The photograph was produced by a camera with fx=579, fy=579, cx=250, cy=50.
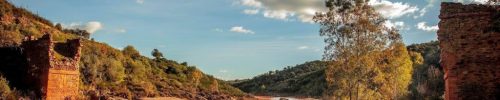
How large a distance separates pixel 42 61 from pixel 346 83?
10.2m

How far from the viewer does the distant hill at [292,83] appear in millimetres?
74375

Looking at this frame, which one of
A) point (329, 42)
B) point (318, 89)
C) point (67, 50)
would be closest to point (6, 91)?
point (67, 50)

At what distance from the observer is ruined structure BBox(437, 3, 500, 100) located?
1204 cm

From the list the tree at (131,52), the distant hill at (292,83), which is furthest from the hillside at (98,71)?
the distant hill at (292,83)

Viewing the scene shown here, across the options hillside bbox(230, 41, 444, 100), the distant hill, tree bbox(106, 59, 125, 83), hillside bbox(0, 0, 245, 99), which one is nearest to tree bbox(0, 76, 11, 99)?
hillside bbox(0, 0, 245, 99)

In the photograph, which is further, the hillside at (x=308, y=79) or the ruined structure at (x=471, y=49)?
the hillside at (x=308, y=79)

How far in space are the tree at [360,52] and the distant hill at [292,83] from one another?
41.0 meters

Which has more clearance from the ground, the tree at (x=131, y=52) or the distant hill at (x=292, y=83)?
the tree at (x=131, y=52)

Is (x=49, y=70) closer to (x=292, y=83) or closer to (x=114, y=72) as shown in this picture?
(x=114, y=72)

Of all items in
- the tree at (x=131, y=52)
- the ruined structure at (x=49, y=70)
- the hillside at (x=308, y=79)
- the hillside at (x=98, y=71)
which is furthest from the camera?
the tree at (x=131, y=52)

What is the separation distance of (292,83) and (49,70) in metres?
69.9

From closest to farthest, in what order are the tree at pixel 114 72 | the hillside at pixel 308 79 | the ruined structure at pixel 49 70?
the ruined structure at pixel 49 70, the tree at pixel 114 72, the hillside at pixel 308 79

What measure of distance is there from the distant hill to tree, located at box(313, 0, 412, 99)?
41.0m

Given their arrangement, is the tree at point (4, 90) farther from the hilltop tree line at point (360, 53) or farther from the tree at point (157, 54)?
the tree at point (157, 54)
